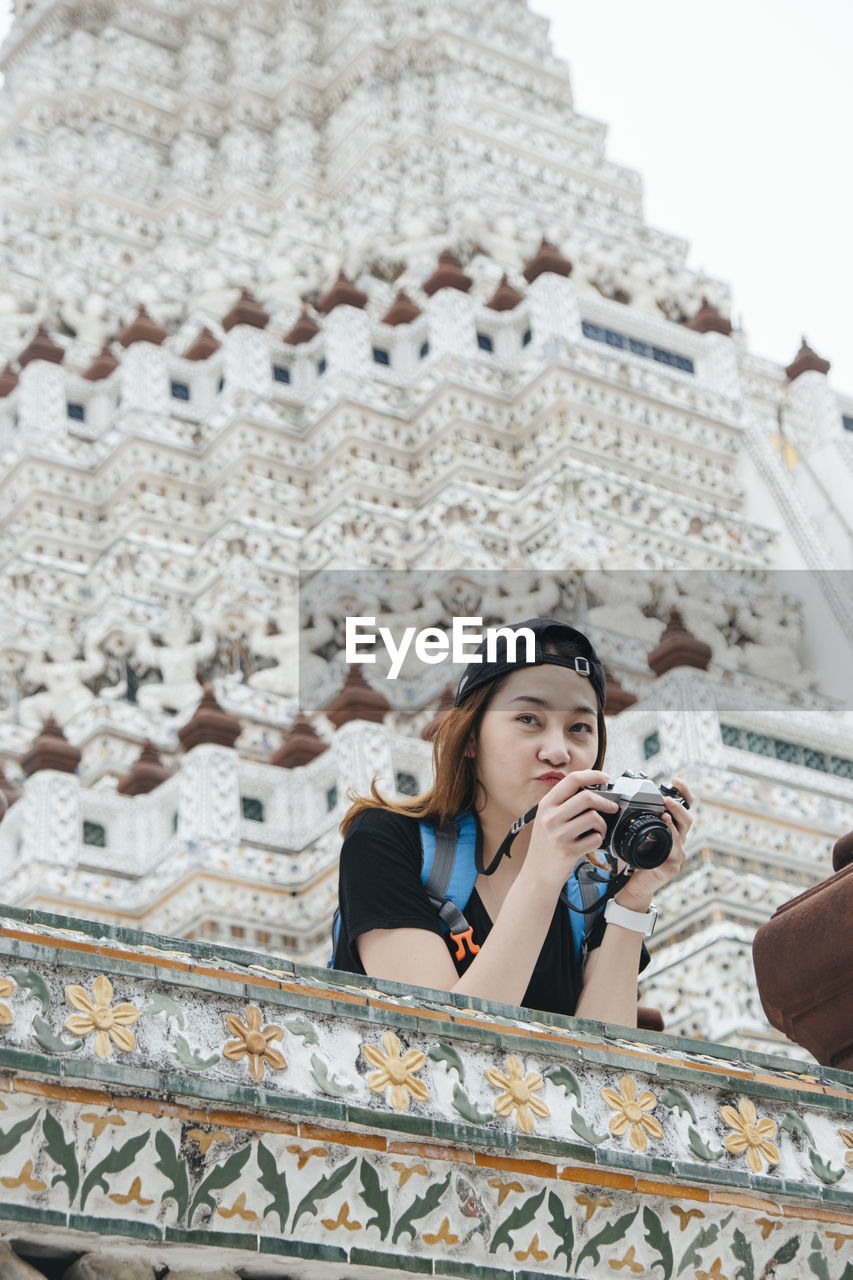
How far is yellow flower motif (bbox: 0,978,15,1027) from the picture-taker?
3080 mm

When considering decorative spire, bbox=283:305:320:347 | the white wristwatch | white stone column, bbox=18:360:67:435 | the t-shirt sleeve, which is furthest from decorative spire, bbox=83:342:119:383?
the white wristwatch

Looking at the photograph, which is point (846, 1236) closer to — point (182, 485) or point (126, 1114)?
point (126, 1114)

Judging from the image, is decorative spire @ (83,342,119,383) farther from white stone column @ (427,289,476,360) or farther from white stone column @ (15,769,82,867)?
white stone column @ (15,769,82,867)

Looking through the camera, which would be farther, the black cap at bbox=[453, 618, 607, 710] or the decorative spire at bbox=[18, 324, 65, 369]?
the decorative spire at bbox=[18, 324, 65, 369]

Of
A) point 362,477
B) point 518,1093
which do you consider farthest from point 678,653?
point 518,1093

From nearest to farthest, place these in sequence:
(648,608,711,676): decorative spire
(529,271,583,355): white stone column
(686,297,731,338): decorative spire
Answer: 1. (648,608,711,676): decorative spire
2. (529,271,583,355): white stone column
3. (686,297,731,338): decorative spire

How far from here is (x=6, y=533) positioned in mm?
19641

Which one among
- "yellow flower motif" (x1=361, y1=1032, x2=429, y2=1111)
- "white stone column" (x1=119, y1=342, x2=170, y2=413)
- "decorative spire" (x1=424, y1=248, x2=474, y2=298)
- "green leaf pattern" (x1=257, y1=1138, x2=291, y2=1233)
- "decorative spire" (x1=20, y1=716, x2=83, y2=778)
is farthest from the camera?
"decorative spire" (x1=424, y1=248, x2=474, y2=298)

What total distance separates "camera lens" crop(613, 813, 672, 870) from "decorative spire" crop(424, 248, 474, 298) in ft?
54.5

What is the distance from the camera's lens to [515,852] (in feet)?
Answer: 14.1

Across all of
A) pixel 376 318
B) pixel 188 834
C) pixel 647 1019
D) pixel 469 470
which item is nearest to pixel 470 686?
pixel 647 1019

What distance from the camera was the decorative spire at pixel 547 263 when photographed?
19.9m

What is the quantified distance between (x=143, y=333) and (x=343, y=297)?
6.71ft

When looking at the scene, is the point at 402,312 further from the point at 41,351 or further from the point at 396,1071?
the point at 396,1071
